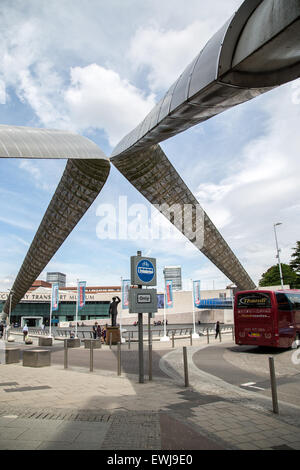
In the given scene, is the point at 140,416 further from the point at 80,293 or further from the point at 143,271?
the point at 80,293

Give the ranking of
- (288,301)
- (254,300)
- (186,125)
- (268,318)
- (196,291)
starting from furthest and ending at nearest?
(196,291) → (288,301) → (254,300) → (268,318) → (186,125)

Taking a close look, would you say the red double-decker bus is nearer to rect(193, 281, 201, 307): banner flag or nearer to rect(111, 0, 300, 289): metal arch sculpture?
rect(111, 0, 300, 289): metal arch sculpture

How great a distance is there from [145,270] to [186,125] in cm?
420

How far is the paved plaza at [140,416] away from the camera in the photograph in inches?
165

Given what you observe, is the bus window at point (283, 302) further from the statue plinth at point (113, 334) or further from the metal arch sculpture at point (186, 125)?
the statue plinth at point (113, 334)

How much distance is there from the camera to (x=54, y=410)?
5.75 meters

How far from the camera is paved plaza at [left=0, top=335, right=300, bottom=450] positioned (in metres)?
4.19

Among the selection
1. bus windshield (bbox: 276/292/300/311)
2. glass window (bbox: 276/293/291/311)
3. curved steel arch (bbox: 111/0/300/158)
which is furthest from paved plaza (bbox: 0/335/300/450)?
bus windshield (bbox: 276/292/300/311)

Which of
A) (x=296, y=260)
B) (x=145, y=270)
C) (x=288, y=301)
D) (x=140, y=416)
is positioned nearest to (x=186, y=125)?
(x=145, y=270)

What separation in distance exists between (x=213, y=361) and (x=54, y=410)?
9.00 meters

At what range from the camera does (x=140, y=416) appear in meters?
5.35

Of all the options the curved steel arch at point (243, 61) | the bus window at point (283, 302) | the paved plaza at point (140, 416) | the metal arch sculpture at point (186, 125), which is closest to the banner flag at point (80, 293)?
the metal arch sculpture at point (186, 125)
